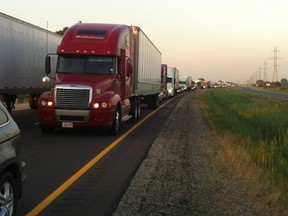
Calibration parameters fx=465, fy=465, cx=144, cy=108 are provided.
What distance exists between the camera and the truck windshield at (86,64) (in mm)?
14297

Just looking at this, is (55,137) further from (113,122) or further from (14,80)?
(14,80)

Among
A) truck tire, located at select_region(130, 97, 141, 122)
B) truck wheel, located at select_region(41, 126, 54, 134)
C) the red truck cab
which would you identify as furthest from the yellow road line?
truck tire, located at select_region(130, 97, 141, 122)

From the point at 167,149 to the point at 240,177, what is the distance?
3607mm

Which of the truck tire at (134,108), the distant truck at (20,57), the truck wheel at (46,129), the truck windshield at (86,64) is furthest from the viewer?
the truck tire at (134,108)

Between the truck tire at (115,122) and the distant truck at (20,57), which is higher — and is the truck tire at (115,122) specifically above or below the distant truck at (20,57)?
below

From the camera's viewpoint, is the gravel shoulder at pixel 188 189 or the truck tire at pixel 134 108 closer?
the gravel shoulder at pixel 188 189

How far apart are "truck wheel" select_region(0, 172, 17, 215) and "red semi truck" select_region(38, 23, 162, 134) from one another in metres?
8.31

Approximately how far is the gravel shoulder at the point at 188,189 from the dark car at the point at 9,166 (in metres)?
1.37

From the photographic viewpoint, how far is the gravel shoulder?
19.9 ft

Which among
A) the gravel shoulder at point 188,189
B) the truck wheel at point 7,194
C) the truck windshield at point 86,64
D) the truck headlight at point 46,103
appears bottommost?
the gravel shoulder at point 188,189

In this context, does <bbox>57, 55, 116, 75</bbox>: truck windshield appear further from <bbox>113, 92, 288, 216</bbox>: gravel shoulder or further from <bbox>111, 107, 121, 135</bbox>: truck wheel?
<bbox>113, 92, 288, 216</bbox>: gravel shoulder

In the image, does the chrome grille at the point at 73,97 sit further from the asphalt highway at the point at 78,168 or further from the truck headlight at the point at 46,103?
the asphalt highway at the point at 78,168

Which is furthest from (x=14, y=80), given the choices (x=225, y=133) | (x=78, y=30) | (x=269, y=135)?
(x=269, y=135)

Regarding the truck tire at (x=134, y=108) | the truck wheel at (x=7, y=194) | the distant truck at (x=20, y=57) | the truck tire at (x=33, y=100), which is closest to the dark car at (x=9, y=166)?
the truck wheel at (x=7, y=194)
